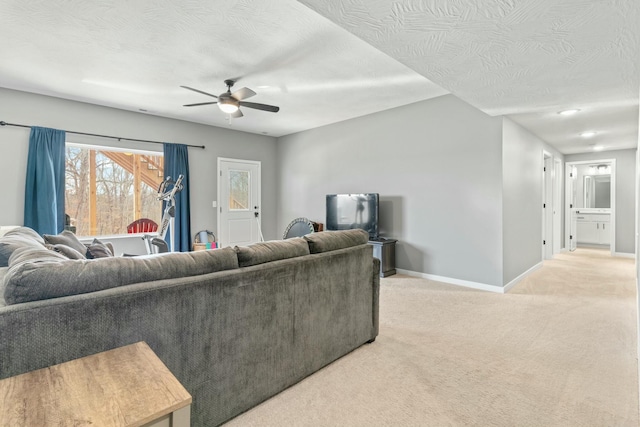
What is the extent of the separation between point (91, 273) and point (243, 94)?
274 centimetres

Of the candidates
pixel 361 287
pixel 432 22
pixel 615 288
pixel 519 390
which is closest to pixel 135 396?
pixel 361 287

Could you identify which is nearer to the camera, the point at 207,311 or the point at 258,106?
the point at 207,311

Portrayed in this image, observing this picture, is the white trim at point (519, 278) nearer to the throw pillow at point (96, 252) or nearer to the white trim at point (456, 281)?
the white trim at point (456, 281)

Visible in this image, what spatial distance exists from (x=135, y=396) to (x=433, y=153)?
15.0 feet

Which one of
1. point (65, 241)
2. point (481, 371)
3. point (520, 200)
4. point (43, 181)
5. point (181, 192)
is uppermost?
point (43, 181)

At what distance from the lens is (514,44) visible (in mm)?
2256

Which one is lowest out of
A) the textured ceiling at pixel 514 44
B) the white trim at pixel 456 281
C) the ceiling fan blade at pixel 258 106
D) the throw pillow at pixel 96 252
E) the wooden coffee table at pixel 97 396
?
the white trim at pixel 456 281

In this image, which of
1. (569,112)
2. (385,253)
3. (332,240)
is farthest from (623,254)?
(332,240)

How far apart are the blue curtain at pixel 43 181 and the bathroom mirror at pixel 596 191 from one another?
11201 millimetres

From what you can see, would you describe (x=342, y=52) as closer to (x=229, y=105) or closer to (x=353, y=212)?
(x=229, y=105)

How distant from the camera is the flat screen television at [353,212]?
5.10 meters

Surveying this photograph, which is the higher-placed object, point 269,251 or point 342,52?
point 342,52

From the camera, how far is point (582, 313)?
334 cm

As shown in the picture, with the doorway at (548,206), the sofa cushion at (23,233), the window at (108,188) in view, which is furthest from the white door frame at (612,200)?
the sofa cushion at (23,233)
